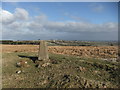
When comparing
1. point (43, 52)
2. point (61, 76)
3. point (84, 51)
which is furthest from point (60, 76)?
point (84, 51)

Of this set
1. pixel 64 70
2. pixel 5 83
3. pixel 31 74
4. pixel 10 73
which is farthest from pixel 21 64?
pixel 64 70

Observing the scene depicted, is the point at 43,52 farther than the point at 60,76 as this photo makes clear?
Yes

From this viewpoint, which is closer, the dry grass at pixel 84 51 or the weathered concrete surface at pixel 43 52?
the weathered concrete surface at pixel 43 52

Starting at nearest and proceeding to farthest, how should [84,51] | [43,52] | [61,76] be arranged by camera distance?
[61,76] → [43,52] → [84,51]

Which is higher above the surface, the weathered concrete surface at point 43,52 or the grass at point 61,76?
the weathered concrete surface at point 43,52

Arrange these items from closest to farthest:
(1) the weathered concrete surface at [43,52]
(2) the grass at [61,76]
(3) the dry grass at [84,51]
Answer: (2) the grass at [61,76] → (1) the weathered concrete surface at [43,52] → (3) the dry grass at [84,51]

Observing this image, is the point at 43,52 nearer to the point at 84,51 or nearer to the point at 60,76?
the point at 60,76

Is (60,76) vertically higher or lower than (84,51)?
lower

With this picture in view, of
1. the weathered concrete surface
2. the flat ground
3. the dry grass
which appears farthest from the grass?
the dry grass

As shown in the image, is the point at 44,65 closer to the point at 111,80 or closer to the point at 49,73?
the point at 49,73

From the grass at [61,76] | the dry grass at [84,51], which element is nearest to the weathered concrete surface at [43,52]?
the grass at [61,76]

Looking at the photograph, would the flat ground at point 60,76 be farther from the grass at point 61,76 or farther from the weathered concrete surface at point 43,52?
the weathered concrete surface at point 43,52

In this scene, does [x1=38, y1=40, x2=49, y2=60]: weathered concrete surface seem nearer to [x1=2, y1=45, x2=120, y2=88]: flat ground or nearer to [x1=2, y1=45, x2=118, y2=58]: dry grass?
[x1=2, y1=45, x2=120, y2=88]: flat ground

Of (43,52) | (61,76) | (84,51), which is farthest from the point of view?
(84,51)
